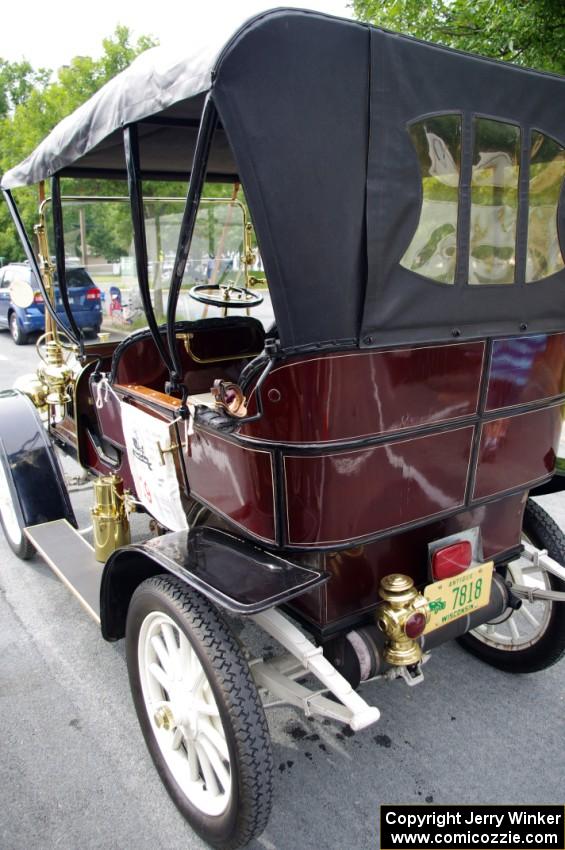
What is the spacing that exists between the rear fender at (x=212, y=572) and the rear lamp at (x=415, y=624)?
298 mm

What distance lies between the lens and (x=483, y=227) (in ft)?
6.04

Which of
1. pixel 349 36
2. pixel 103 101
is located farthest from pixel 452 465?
pixel 103 101

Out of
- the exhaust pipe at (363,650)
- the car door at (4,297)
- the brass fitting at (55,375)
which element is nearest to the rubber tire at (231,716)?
the exhaust pipe at (363,650)

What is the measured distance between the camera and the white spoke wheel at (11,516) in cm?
332

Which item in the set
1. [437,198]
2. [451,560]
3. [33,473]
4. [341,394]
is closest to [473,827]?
[451,560]

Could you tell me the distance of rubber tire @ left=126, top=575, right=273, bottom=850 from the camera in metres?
1.67

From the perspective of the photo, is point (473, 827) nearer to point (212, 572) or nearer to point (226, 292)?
point (212, 572)

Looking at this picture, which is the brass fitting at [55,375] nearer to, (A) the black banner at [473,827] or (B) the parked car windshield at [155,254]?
(B) the parked car windshield at [155,254]

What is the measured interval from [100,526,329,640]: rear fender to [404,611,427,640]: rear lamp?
30 centimetres

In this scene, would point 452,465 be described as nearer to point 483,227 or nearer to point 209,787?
point 483,227

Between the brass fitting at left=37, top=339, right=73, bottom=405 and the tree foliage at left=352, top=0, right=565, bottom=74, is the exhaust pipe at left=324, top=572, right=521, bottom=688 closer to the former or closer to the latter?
the brass fitting at left=37, top=339, right=73, bottom=405

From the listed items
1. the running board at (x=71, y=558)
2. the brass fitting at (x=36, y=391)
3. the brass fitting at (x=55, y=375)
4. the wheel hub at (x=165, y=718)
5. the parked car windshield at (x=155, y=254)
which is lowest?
the wheel hub at (x=165, y=718)

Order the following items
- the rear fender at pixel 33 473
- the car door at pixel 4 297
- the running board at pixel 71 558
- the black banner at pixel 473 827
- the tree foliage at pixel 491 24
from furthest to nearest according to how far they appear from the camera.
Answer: the car door at pixel 4 297 → the tree foliage at pixel 491 24 → the rear fender at pixel 33 473 → the running board at pixel 71 558 → the black banner at pixel 473 827

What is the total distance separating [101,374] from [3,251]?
20.1 metres
